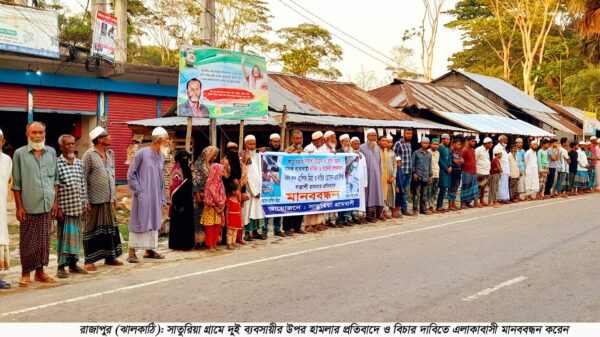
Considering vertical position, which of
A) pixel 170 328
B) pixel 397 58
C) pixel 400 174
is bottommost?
pixel 170 328

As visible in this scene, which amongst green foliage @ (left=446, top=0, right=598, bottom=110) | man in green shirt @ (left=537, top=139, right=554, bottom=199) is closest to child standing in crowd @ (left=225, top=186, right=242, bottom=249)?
man in green shirt @ (left=537, top=139, right=554, bottom=199)

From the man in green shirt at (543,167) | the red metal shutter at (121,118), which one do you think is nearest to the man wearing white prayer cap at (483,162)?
the man in green shirt at (543,167)

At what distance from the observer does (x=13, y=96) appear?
1662 centimetres

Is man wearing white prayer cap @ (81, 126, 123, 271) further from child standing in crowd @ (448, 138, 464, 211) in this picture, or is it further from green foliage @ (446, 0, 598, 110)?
green foliage @ (446, 0, 598, 110)

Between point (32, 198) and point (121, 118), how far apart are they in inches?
501

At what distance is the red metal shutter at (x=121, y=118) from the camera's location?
61.9ft

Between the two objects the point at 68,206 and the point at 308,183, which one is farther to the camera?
the point at 308,183

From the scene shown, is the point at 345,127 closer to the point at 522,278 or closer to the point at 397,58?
the point at 522,278

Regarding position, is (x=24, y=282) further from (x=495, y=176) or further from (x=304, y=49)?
(x=304, y=49)

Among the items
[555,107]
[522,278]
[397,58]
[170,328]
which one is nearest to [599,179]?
[555,107]

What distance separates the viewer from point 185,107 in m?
11.2

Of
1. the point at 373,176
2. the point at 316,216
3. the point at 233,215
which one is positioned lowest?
the point at 316,216

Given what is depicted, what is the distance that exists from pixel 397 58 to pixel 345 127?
3717 cm

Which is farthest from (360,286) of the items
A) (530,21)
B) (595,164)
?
(530,21)
